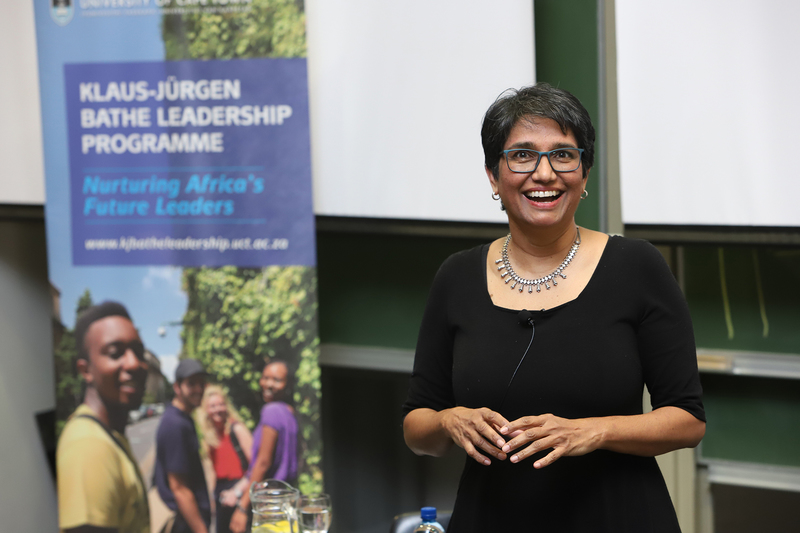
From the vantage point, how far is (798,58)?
2652 mm

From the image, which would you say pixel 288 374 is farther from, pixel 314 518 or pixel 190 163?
pixel 314 518

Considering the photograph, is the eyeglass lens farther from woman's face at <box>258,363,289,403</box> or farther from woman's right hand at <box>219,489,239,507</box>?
woman's right hand at <box>219,489,239,507</box>

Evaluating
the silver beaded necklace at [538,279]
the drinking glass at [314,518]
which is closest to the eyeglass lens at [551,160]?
the silver beaded necklace at [538,279]

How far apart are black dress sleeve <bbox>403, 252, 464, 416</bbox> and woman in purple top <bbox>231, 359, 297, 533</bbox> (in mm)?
1487

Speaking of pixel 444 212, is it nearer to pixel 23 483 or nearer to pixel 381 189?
pixel 381 189

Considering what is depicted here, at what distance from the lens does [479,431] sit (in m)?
1.34

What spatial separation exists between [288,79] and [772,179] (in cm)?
190

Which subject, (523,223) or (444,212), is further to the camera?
(444,212)

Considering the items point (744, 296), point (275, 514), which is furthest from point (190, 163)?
point (744, 296)

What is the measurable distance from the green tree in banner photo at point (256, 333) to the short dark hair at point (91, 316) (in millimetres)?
304

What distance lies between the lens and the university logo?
3.07 m

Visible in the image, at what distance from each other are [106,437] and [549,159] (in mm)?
2419

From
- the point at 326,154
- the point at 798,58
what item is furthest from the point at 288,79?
the point at 798,58

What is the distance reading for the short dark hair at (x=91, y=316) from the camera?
3.09 meters
